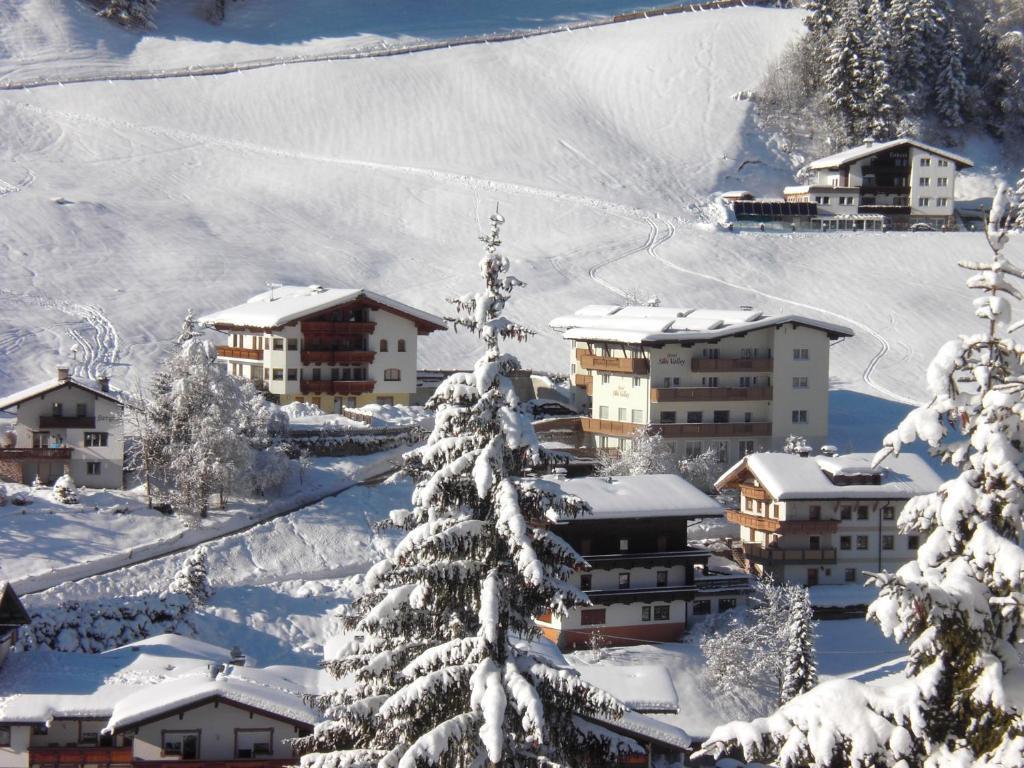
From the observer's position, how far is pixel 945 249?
284 feet

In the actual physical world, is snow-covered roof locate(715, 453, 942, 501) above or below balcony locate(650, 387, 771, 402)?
below

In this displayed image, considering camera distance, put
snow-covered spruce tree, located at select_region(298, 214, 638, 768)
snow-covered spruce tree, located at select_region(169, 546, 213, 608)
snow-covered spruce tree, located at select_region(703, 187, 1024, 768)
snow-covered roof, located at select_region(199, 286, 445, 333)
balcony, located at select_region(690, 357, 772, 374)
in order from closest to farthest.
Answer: snow-covered spruce tree, located at select_region(703, 187, 1024, 768) < snow-covered spruce tree, located at select_region(298, 214, 638, 768) < snow-covered spruce tree, located at select_region(169, 546, 213, 608) < balcony, located at select_region(690, 357, 772, 374) < snow-covered roof, located at select_region(199, 286, 445, 333)

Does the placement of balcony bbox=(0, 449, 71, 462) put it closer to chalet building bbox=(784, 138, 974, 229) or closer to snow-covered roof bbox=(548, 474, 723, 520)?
snow-covered roof bbox=(548, 474, 723, 520)

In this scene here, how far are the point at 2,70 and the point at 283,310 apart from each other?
2306 inches

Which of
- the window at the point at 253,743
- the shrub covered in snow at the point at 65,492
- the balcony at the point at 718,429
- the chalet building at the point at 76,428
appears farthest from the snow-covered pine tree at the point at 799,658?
→ the chalet building at the point at 76,428

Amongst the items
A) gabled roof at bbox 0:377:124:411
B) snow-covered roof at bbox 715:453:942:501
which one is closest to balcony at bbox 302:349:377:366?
gabled roof at bbox 0:377:124:411

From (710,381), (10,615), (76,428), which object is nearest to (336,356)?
(76,428)

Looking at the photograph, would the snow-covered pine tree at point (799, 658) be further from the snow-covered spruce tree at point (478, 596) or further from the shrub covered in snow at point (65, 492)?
the shrub covered in snow at point (65, 492)

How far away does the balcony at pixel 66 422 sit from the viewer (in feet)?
153

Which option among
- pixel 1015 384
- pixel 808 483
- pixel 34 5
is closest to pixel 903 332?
pixel 808 483

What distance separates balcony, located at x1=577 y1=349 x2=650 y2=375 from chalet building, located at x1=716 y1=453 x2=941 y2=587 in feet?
34.8

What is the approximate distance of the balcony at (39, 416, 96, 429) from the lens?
4650 cm

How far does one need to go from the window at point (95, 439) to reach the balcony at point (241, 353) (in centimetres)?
1210

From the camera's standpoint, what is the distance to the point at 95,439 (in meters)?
46.6
